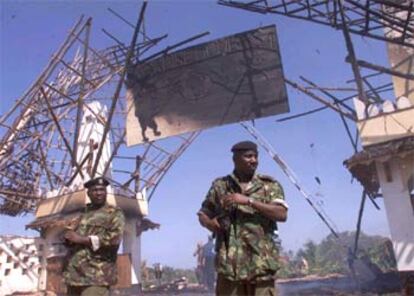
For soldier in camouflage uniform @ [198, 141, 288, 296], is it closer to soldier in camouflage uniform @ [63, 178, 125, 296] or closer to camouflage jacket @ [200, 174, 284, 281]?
camouflage jacket @ [200, 174, 284, 281]

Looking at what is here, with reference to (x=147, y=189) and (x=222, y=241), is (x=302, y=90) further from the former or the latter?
(x=222, y=241)

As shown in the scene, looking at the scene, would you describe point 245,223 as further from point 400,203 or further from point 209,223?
point 400,203

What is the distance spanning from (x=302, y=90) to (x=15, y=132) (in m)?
10.3

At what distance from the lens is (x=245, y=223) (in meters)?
2.99

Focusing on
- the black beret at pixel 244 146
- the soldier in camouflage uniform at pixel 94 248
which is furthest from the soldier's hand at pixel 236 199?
the soldier in camouflage uniform at pixel 94 248

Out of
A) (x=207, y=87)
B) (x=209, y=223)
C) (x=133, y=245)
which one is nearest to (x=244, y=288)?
(x=209, y=223)

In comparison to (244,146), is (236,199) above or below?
below

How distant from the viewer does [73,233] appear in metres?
3.88

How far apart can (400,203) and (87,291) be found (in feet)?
24.0

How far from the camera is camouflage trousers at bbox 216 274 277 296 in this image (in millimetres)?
2842

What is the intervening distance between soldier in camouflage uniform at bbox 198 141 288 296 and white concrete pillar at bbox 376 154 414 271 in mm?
6649

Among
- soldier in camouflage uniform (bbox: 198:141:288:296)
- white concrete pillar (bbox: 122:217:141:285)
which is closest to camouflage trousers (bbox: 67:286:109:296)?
soldier in camouflage uniform (bbox: 198:141:288:296)

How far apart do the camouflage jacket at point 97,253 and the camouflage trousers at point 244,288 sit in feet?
4.57

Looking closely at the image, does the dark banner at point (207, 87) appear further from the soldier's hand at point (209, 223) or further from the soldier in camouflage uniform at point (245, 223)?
the soldier's hand at point (209, 223)
